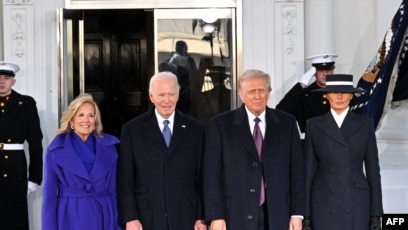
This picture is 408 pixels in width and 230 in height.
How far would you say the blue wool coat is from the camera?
4.77 metres

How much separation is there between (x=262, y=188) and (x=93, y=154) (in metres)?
1.09

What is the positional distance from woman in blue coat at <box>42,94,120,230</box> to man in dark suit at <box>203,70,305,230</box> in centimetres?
64

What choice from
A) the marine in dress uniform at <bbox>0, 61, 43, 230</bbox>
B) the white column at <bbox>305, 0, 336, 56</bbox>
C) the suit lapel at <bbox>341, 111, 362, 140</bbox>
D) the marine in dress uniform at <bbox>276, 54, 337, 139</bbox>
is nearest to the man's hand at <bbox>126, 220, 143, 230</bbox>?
the suit lapel at <bbox>341, 111, 362, 140</bbox>

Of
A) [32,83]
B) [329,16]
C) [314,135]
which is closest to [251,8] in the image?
[329,16]

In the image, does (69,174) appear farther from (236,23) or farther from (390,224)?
(236,23)

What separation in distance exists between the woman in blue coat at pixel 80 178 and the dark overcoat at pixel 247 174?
636 mm

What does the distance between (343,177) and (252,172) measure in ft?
2.09

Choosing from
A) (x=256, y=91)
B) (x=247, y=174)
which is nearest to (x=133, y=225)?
(x=247, y=174)

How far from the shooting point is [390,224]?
6270mm

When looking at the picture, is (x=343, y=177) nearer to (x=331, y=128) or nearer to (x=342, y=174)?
(x=342, y=174)

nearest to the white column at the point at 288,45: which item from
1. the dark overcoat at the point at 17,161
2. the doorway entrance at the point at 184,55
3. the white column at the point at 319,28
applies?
the white column at the point at 319,28

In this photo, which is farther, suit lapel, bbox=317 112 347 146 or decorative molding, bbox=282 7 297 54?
decorative molding, bbox=282 7 297 54

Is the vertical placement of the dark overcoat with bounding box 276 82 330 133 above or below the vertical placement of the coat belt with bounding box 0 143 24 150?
above

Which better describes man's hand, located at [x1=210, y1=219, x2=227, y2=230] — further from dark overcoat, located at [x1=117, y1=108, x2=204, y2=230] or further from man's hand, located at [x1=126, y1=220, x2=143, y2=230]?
man's hand, located at [x1=126, y1=220, x2=143, y2=230]
